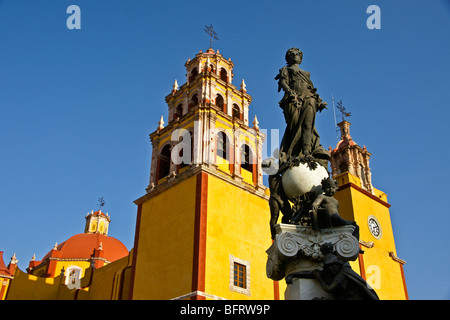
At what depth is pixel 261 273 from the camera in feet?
55.5

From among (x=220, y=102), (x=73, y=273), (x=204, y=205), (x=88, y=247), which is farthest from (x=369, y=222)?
(x=88, y=247)

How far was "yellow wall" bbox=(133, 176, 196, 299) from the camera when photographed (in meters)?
15.6

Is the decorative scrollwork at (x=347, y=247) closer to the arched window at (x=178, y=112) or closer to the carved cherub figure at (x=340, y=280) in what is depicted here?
the carved cherub figure at (x=340, y=280)

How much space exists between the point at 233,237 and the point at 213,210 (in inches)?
47.9

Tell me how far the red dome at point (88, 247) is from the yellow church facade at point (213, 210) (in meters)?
7.64

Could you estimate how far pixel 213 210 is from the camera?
16.5 m

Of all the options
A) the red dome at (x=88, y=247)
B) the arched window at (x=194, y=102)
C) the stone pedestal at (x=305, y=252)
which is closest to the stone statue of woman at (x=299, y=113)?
the stone pedestal at (x=305, y=252)

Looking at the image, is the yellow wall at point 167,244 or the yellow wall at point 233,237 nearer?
the yellow wall at point 233,237

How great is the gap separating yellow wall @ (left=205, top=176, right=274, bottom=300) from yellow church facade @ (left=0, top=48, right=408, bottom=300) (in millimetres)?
37

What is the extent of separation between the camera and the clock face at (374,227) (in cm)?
1958

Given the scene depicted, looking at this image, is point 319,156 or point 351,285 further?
point 319,156

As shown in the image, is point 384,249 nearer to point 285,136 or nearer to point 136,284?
point 136,284
